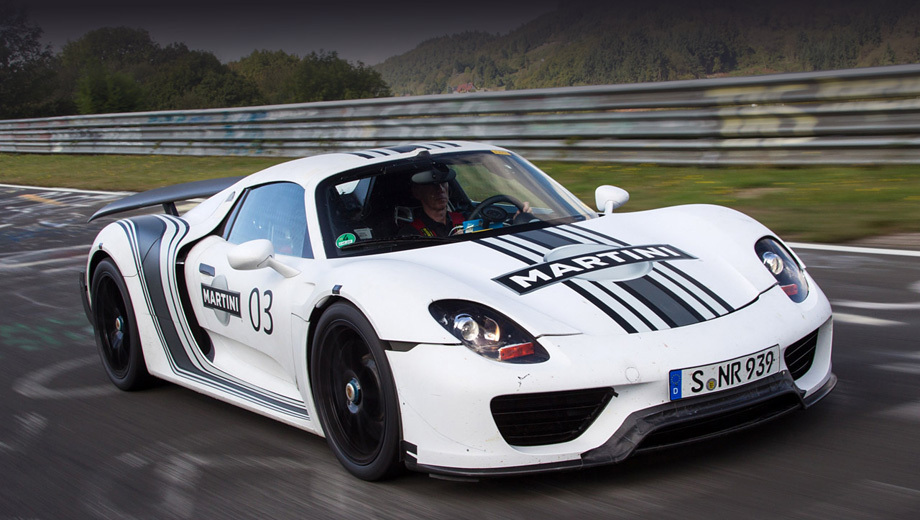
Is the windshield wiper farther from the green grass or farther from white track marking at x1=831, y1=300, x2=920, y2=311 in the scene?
the green grass

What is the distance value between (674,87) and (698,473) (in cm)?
767

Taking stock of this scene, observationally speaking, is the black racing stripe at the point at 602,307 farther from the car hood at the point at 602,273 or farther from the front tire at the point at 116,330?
the front tire at the point at 116,330

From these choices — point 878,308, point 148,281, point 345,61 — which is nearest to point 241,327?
point 148,281

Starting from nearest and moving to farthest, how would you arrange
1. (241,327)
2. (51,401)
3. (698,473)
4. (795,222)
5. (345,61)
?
(698,473)
(241,327)
(51,401)
(795,222)
(345,61)

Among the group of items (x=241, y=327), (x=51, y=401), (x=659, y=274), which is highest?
(x=659, y=274)

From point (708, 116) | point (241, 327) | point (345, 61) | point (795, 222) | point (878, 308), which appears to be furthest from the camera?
point (345, 61)

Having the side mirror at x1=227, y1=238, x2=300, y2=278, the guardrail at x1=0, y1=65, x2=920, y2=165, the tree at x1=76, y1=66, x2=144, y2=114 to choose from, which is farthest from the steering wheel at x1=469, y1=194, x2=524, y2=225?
the tree at x1=76, y1=66, x2=144, y2=114

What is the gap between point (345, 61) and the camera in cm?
6644

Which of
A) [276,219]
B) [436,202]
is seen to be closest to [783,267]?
[436,202]

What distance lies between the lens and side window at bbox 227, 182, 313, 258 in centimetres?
407

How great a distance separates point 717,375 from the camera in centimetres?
295

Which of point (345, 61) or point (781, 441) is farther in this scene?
point (345, 61)

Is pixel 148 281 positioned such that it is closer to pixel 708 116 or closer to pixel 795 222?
pixel 795 222

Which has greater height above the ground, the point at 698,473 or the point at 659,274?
the point at 659,274
